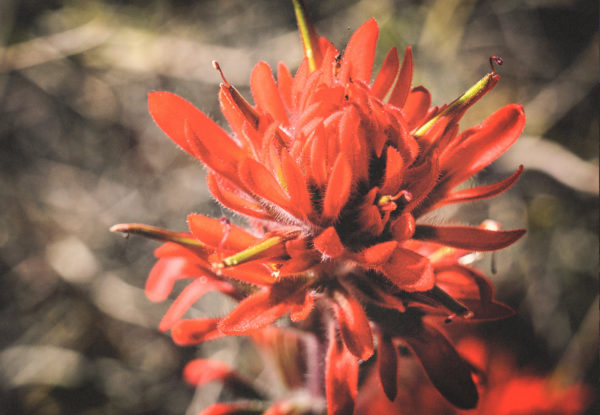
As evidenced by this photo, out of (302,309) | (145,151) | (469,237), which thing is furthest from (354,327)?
(145,151)

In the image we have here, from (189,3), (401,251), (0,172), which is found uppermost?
(189,3)

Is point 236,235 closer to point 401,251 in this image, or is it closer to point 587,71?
point 401,251

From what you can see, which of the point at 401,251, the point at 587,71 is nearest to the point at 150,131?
the point at 401,251

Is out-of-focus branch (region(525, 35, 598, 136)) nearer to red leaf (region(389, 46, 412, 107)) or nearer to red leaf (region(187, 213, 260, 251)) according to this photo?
red leaf (region(389, 46, 412, 107))

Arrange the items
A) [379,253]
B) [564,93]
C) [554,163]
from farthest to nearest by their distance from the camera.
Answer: [564,93], [554,163], [379,253]

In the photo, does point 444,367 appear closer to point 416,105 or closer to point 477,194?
point 477,194

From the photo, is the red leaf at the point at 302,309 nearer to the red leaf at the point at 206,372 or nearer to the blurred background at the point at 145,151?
the red leaf at the point at 206,372
